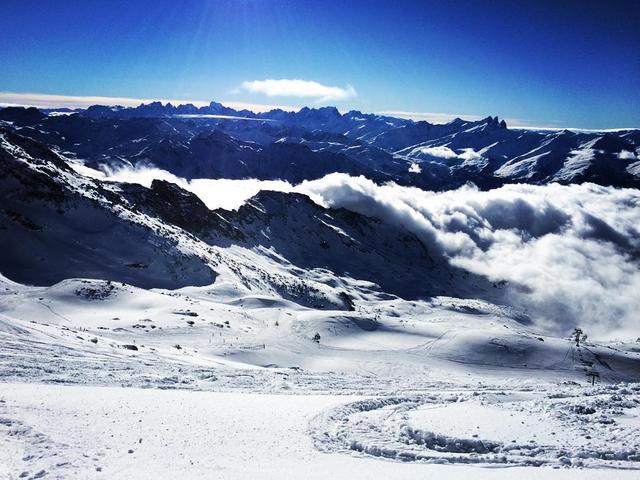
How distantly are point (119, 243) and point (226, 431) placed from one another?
284 feet

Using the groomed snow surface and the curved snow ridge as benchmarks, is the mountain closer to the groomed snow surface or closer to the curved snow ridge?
the groomed snow surface

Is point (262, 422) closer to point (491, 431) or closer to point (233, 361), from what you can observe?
point (491, 431)

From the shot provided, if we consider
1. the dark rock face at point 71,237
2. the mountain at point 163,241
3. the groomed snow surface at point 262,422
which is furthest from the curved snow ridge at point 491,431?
the mountain at point 163,241

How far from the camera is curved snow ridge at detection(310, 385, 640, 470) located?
51.2 feet

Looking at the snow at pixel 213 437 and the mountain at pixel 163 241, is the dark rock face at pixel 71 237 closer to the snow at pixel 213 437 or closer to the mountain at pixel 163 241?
the mountain at pixel 163 241

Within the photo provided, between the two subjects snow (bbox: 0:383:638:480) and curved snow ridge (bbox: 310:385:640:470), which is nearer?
snow (bbox: 0:383:638:480)

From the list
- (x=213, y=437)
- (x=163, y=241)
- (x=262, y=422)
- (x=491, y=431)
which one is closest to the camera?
(x=213, y=437)

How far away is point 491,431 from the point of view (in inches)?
700

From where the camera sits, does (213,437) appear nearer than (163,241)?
Yes

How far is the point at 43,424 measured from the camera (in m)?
15.6

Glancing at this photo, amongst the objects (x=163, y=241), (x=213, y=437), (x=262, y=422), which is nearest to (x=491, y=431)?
(x=262, y=422)

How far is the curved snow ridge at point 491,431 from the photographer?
15617mm

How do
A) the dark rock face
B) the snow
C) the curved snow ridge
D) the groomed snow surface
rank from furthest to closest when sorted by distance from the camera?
the dark rock face < the curved snow ridge < the groomed snow surface < the snow

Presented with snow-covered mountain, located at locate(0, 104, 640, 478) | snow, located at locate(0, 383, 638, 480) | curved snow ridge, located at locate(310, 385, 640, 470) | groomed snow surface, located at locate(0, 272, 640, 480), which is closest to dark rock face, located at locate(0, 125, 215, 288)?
snow-covered mountain, located at locate(0, 104, 640, 478)
